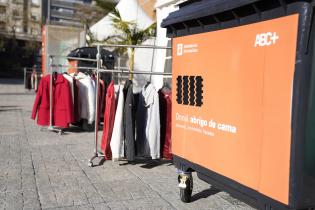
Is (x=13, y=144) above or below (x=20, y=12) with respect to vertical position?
below

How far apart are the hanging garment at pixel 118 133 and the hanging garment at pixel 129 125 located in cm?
6

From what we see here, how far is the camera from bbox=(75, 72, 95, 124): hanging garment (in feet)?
29.9

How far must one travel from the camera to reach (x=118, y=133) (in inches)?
240

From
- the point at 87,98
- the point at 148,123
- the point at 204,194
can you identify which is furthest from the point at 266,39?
the point at 87,98

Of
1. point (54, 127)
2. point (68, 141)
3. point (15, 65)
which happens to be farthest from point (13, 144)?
point (15, 65)

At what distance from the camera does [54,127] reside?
9781 mm

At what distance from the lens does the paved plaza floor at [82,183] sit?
4.66 meters

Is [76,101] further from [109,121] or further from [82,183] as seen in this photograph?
[82,183]

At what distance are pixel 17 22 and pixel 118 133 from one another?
52752 mm

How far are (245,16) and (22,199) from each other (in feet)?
10.6

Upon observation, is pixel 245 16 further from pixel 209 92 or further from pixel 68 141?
pixel 68 141

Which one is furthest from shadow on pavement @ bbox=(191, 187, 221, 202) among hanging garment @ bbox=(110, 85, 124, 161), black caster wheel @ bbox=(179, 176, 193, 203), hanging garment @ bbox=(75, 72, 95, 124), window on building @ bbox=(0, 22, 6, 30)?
window on building @ bbox=(0, 22, 6, 30)

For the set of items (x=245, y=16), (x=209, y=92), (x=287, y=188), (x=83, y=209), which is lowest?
A: (x=83, y=209)

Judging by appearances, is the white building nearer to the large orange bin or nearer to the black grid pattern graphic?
the black grid pattern graphic
